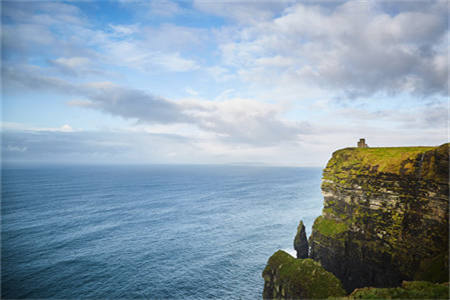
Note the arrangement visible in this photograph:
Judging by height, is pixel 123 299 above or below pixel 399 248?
below

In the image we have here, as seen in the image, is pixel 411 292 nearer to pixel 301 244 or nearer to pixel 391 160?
pixel 391 160

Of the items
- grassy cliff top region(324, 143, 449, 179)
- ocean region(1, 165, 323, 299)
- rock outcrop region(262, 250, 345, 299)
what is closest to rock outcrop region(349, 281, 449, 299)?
rock outcrop region(262, 250, 345, 299)

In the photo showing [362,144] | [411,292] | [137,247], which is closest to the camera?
[411,292]

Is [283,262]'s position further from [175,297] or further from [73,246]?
[73,246]

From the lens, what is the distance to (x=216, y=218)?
249ft

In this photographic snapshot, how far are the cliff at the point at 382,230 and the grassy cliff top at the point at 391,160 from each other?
10cm

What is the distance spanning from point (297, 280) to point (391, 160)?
2281 cm

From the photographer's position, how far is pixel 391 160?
30750 millimetres

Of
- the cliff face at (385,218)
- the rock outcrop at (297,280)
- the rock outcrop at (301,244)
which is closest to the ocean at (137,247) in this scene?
the rock outcrop at (301,244)

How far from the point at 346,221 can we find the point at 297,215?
4732cm

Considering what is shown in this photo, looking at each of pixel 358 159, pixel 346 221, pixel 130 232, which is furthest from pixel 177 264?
pixel 358 159

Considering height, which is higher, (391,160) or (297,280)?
(391,160)

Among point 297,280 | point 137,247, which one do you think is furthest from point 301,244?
point 137,247

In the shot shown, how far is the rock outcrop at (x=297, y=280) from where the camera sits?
21219 millimetres
